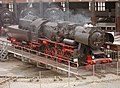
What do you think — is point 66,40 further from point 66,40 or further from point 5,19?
point 5,19

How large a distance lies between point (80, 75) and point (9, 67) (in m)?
8.20

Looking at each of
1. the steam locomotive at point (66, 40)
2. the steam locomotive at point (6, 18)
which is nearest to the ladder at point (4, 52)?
the steam locomotive at point (66, 40)

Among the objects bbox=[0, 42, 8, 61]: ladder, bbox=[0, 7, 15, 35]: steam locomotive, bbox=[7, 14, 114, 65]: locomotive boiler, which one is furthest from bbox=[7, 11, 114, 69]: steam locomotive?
bbox=[0, 7, 15, 35]: steam locomotive

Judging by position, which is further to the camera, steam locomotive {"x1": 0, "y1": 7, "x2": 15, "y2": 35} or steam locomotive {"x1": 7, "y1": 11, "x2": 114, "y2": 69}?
steam locomotive {"x1": 0, "y1": 7, "x2": 15, "y2": 35}

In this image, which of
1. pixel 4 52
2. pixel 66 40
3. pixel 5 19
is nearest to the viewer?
pixel 66 40

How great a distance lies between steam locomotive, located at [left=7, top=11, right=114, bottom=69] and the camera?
2398cm

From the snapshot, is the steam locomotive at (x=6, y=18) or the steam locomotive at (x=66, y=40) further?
the steam locomotive at (x=6, y=18)

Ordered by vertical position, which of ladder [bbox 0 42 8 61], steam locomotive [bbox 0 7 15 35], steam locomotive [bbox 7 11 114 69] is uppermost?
steam locomotive [bbox 0 7 15 35]

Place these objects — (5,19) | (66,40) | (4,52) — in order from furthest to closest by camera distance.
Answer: (5,19), (4,52), (66,40)

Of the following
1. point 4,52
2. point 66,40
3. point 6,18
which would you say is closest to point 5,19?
point 6,18

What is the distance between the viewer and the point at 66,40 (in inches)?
1003

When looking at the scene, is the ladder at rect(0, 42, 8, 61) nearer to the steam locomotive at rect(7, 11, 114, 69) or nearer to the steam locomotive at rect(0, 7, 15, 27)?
the steam locomotive at rect(7, 11, 114, 69)

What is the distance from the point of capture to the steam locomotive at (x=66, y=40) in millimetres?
23984

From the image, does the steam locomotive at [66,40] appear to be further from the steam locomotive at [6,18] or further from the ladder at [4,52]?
the steam locomotive at [6,18]
